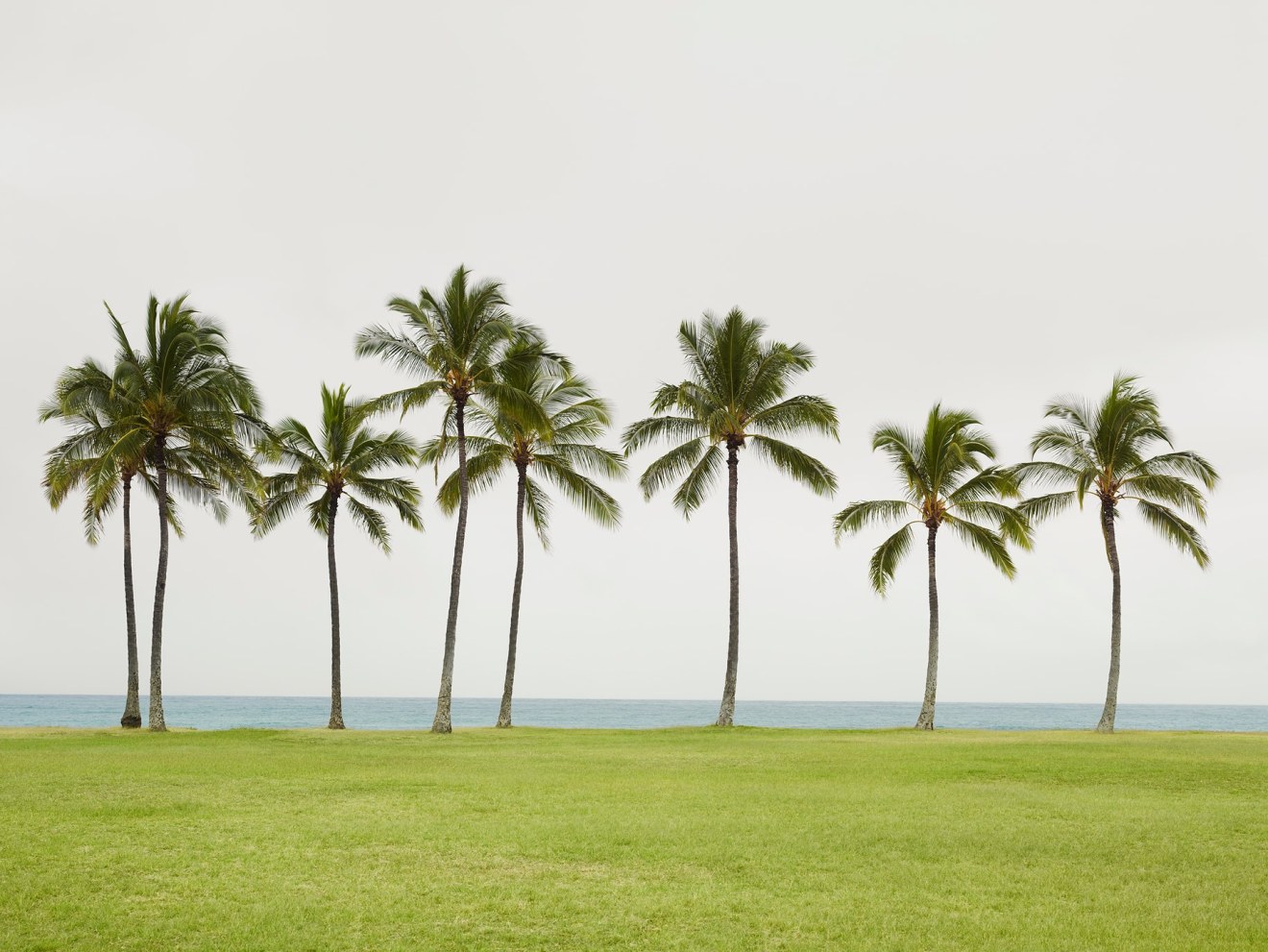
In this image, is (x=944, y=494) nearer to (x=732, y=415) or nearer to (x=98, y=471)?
(x=732, y=415)

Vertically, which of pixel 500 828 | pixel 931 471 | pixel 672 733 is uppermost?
pixel 931 471

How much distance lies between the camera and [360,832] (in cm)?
1126

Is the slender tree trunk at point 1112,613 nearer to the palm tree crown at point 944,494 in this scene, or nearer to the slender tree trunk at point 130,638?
the palm tree crown at point 944,494

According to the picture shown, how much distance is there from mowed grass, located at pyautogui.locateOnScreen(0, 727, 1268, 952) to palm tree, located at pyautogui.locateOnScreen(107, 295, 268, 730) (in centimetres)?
1337

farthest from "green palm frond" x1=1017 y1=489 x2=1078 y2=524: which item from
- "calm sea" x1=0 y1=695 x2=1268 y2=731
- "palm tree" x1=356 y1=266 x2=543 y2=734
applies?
"calm sea" x1=0 y1=695 x2=1268 y2=731

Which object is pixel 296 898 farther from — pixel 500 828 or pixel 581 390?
pixel 581 390

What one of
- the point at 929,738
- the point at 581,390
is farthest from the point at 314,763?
the point at 581,390

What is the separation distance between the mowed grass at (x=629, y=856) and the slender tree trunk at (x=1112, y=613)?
45.7 feet

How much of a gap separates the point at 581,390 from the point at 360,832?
25.5 metres

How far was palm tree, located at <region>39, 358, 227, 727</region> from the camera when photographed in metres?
30.2

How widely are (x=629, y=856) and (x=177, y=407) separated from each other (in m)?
25.5

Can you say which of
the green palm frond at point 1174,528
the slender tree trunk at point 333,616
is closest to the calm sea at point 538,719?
the slender tree trunk at point 333,616

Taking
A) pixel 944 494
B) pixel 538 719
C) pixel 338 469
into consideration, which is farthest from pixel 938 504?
pixel 538 719

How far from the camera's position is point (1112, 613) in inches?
1296
